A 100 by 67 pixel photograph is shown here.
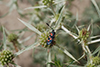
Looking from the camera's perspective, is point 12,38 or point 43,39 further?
point 12,38

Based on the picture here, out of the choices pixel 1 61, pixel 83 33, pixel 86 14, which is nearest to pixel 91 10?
pixel 86 14

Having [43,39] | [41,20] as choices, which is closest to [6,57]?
[43,39]

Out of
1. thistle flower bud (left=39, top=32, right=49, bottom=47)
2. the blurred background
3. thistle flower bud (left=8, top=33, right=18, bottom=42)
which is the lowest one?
thistle flower bud (left=39, top=32, right=49, bottom=47)

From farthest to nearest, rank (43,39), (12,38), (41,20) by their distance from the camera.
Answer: (41,20)
(12,38)
(43,39)

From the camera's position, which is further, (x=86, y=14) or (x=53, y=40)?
(x=86, y=14)

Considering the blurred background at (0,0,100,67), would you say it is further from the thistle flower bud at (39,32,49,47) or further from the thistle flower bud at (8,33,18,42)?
the thistle flower bud at (39,32,49,47)

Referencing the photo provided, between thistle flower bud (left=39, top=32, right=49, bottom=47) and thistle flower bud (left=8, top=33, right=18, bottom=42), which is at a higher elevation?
thistle flower bud (left=8, top=33, right=18, bottom=42)

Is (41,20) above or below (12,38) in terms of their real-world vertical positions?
above

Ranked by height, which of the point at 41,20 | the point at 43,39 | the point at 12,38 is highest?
the point at 41,20

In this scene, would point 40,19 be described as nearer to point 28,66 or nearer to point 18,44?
point 18,44

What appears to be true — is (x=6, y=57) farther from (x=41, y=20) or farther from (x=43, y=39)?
(x=41, y=20)

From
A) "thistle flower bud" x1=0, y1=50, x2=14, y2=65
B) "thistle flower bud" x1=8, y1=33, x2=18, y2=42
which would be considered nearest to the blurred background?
"thistle flower bud" x1=8, y1=33, x2=18, y2=42
